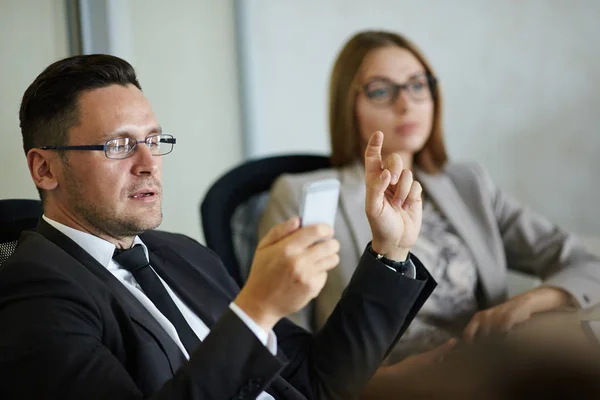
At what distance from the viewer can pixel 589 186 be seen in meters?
2.99

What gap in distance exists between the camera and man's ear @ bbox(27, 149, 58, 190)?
1.18 m

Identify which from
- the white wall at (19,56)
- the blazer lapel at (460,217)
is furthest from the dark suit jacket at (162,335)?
the blazer lapel at (460,217)

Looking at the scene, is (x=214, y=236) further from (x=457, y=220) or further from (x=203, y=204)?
(x=457, y=220)

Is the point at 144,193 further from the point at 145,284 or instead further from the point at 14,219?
the point at 14,219

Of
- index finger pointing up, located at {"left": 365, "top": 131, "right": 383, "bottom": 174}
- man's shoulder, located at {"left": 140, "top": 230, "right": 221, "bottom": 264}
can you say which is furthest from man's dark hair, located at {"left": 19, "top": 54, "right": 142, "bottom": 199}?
index finger pointing up, located at {"left": 365, "top": 131, "right": 383, "bottom": 174}

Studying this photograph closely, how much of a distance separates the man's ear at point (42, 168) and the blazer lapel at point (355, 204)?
876 mm

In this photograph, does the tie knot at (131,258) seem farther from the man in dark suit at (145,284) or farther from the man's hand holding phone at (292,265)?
the man's hand holding phone at (292,265)

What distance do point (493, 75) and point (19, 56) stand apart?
190cm

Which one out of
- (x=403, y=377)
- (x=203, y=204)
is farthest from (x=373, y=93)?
(x=403, y=377)

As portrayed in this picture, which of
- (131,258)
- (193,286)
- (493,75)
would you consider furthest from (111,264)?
(493,75)

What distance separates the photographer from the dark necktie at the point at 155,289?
1.18 meters

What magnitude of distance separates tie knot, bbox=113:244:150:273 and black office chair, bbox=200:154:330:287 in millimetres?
640

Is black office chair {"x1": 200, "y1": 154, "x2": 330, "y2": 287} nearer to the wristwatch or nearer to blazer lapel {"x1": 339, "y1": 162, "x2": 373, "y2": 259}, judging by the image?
blazer lapel {"x1": 339, "y1": 162, "x2": 373, "y2": 259}

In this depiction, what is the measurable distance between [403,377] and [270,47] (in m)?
2.36
